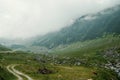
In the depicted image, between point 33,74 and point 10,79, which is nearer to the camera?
point 10,79

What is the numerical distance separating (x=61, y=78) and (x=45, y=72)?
2366cm

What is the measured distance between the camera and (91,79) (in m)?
178

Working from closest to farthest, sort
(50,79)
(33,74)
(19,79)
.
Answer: (19,79)
(50,79)
(33,74)

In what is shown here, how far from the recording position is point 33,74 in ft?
607

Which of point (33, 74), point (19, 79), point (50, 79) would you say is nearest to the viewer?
point (19, 79)

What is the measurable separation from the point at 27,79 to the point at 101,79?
5755 centimetres

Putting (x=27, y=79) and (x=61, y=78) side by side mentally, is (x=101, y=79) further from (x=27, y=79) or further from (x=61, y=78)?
(x=27, y=79)

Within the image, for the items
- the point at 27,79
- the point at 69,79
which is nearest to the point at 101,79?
the point at 69,79

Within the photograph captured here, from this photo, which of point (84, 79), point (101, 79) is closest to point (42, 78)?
point (84, 79)

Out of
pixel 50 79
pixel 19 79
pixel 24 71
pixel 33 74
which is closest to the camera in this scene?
pixel 19 79

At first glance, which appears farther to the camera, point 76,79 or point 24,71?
point 24,71

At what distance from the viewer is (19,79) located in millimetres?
154250

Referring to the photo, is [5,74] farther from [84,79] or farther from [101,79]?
[101,79]

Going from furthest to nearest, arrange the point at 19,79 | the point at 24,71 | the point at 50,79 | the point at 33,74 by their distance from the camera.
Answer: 1. the point at 24,71
2. the point at 33,74
3. the point at 50,79
4. the point at 19,79
